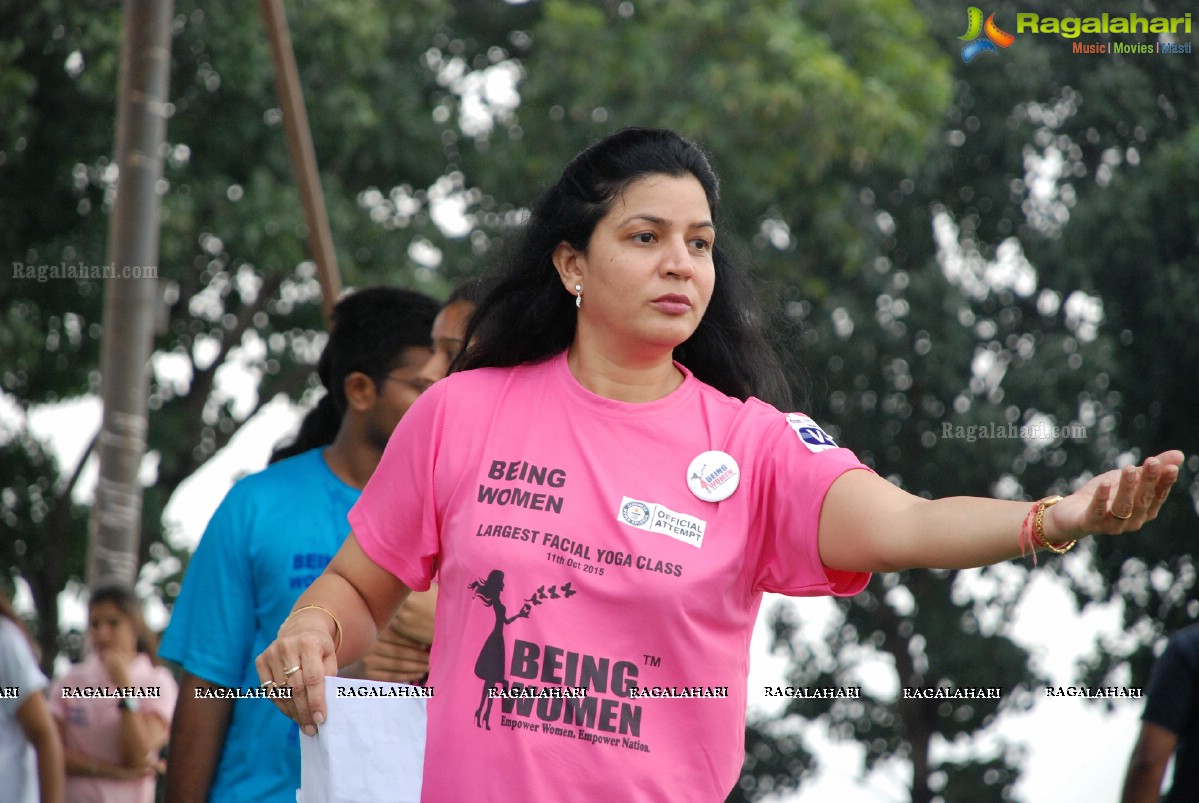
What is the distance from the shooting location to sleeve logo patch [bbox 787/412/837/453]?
7.64 ft

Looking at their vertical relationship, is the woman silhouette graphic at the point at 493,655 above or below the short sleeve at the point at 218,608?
below

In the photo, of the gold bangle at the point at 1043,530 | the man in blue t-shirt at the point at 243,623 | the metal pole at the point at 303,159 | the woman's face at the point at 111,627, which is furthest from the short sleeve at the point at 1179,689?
the woman's face at the point at 111,627

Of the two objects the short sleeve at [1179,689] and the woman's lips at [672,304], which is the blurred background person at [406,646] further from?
the short sleeve at [1179,689]

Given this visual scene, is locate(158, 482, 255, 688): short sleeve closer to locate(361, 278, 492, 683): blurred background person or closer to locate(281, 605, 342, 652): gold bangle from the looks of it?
locate(361, 278, 492, 683): blurred background person

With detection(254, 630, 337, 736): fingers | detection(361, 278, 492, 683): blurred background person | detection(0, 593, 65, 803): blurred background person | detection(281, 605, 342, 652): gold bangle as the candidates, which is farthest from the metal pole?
detection(254, 630, 337, 736): fingers

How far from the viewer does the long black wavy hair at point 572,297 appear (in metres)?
2.57

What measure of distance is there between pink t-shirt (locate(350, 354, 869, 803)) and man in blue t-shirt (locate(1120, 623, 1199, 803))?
2393 mm

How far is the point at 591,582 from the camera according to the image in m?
2.23

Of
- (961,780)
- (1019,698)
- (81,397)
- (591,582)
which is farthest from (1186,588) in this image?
(591,582)

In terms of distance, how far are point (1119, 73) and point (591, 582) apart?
12.9 metres

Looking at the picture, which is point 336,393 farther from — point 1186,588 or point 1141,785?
point 1186,588

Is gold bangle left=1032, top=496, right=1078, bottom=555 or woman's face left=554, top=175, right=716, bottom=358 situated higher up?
woman's face left=554, top=175, right=716, bottom=358

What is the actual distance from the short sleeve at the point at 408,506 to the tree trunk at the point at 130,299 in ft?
14.7

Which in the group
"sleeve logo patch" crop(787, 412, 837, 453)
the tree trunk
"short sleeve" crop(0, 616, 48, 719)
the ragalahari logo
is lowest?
"sleeve logo patch" crop(787, 412, 837, 453)
